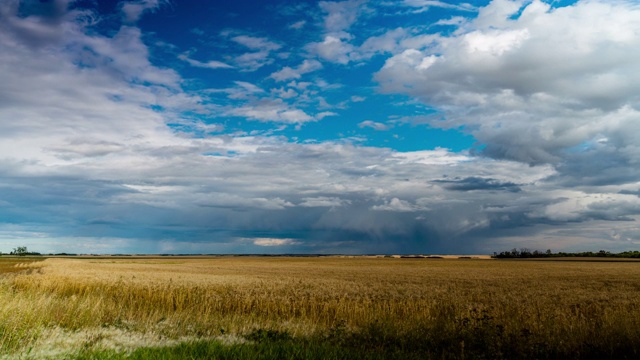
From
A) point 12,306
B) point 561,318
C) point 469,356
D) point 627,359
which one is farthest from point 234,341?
point 561,318

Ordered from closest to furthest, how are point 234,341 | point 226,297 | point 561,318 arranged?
point 234,341 < point 561,318 < point 226,297

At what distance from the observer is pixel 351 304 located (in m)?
22.7

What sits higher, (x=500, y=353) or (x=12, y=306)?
(x=12, y=306)

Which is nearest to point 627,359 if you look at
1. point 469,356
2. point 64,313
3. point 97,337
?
point 469,356

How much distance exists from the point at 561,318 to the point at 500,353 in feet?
22.0

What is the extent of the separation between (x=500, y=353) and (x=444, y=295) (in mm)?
15501

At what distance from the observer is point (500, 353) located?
43.7 ft

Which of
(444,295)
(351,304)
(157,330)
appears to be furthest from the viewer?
(444,295)

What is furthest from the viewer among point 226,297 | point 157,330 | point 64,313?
point 226,297

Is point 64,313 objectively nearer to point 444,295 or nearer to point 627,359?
point 627,359

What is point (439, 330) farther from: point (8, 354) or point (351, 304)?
point (8, 354)

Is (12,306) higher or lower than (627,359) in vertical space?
higher

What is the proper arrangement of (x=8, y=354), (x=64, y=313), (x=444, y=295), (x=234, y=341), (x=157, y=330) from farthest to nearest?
(x=444, y=295)
(x=64, y=313)
(x=157, y=330)
(x=234, y=341)
(x=8, y=354)

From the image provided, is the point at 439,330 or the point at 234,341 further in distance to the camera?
the point at 439,330
